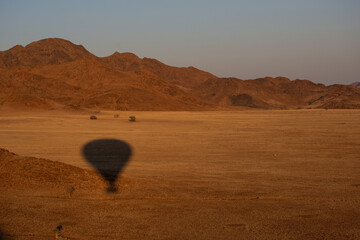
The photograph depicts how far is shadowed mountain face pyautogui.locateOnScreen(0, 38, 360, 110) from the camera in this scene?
77.0 m

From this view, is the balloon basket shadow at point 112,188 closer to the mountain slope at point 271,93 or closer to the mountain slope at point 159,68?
the mountain slope at point 271,93

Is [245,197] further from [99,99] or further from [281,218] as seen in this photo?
[99,99]

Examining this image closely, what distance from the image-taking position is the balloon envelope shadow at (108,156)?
11.7 m

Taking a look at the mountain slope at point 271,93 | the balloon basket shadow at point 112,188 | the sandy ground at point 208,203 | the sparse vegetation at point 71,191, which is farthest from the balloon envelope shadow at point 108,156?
the mountain slope at point 271,93

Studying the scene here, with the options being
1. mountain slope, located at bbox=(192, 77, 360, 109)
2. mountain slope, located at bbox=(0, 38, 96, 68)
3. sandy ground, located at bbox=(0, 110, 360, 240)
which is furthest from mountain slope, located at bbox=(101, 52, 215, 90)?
sandy ground, located at bbox=(0, 110, 360, 240)

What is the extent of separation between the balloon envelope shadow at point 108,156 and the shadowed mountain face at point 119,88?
40.3 m

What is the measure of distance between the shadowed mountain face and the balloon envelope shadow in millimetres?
40338

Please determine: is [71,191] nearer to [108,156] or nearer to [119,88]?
[108,156]

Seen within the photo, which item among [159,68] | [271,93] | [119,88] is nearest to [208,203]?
[119,88]

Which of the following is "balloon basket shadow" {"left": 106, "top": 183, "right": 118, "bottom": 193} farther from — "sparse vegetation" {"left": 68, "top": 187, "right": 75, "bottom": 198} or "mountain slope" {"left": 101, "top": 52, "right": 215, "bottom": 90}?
"mountain slope" {"left": 101, "top": 52, "right": 215, "bottom": 90}

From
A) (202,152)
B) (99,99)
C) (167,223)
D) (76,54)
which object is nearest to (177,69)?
(76,54)

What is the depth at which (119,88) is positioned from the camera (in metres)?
87.6

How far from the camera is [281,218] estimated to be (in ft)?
24.9

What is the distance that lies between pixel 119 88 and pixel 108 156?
2858 inches
